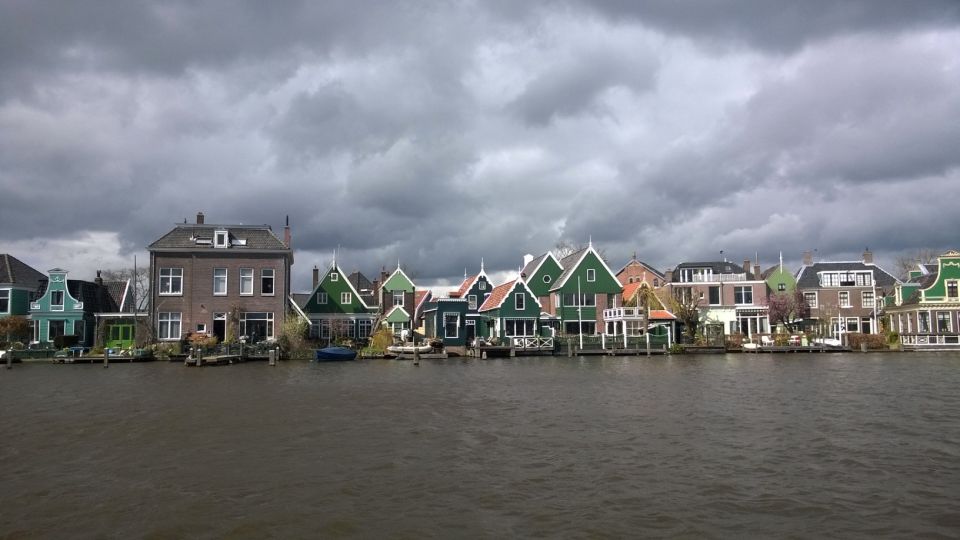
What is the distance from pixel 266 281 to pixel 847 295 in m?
56.7

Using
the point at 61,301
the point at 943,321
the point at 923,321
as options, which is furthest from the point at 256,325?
the point at 943,321

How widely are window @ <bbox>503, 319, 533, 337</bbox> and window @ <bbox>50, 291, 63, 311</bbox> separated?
116ft

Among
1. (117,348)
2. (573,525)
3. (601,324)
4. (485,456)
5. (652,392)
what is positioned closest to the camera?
(573,525)

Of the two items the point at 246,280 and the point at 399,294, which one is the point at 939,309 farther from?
the point at 246,280

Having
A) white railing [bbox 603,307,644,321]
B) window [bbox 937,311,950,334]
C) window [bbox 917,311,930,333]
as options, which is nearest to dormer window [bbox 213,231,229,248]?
white railing [bbox 603,307,644,321]

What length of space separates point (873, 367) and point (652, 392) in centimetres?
2041

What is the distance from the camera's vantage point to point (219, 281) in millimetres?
Answer: 51438

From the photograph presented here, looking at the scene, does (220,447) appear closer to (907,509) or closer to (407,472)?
(407,472)

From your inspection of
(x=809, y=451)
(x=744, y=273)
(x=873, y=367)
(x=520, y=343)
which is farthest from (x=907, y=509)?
(x=744, y=273)

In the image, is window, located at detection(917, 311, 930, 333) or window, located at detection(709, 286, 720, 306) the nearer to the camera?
window, located at detection(917, 311, 930, 333)

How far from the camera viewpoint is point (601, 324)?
6303 centimetres

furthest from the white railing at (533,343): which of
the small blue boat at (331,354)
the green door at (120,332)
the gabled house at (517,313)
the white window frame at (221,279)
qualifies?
the green door at (120,332)

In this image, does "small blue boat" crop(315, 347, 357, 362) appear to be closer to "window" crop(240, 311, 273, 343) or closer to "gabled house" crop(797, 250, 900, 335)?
"window" crop(240, 311, 273, 343)

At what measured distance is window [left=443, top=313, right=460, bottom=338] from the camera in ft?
187
